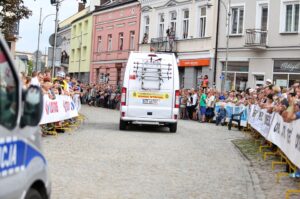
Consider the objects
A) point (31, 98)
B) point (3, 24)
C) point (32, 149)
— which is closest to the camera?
point (31, 98)

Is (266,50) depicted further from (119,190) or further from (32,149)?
(32,149)

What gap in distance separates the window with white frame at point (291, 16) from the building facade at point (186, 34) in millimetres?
6081

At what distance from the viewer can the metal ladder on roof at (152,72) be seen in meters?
19.4

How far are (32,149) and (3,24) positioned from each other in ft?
72.0

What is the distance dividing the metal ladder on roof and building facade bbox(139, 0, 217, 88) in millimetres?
18056

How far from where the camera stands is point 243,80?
116ft

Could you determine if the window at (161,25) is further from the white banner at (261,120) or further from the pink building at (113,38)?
the white banner at (261,120)

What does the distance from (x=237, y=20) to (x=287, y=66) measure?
5465mm

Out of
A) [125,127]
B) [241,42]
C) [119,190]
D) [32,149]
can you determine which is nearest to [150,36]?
[241,42]

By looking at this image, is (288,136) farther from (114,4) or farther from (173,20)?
(114,4)

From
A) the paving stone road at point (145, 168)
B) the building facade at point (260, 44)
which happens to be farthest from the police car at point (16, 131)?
the building facade at point (260, 44)

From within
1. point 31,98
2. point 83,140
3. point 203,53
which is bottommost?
point 83,140

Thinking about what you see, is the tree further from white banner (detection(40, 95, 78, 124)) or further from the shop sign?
the shop sign

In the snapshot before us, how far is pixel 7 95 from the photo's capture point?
4.11 m
